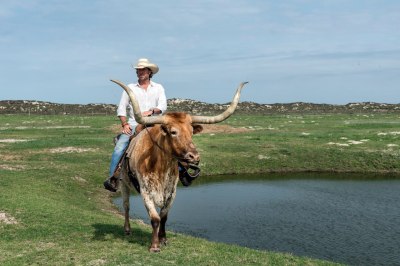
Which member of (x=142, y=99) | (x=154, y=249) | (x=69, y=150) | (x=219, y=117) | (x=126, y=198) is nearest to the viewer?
(x=219, y=117)

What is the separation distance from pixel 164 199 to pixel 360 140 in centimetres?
4189

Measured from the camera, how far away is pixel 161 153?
10859 millimetres

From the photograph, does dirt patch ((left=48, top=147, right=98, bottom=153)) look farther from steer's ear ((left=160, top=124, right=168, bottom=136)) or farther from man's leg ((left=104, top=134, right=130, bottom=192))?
steer's ear ((left=160, top=124, right=168, bottom=136))

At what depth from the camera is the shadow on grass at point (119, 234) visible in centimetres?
1307

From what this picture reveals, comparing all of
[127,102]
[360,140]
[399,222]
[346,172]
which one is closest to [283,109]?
[360,140]

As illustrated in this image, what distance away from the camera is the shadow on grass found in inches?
514

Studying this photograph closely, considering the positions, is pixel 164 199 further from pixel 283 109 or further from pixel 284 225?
pixel 283 109

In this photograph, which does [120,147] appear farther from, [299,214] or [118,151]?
[299,214]

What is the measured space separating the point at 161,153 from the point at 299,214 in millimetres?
15696

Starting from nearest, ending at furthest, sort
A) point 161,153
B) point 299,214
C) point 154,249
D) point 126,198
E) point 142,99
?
point 161,153 → point 154,249 → point 142,99 → point 126,198 → point 299,214

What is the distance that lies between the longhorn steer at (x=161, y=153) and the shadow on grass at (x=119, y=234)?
1200 millimetres

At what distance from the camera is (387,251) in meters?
18.1

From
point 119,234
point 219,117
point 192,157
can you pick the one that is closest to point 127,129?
point 219,117

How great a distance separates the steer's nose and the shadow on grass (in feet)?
13.5
